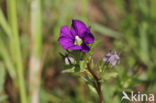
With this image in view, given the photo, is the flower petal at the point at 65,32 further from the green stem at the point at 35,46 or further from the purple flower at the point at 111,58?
the green stem at the point at 35,46

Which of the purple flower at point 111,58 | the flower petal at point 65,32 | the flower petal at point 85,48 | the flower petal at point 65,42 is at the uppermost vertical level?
the flower petal at point 65,32

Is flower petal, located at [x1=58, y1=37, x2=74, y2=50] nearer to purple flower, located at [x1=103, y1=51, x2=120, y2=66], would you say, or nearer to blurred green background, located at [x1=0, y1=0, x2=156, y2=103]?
purple flower, located at [x1=103, y1=51, x2=120, y2=66]

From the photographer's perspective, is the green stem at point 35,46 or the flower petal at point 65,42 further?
the green stem at point 35,46

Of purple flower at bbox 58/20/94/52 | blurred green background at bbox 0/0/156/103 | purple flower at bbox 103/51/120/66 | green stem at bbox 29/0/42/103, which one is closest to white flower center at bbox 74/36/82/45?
purple flower at bbox 58/20/94/52

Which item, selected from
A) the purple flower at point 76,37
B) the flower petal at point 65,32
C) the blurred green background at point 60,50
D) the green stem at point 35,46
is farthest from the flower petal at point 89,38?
the blurred green background at point 60,50

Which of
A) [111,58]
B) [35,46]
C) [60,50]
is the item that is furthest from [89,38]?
[60,50]

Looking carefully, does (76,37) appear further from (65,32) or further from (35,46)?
(35,46)

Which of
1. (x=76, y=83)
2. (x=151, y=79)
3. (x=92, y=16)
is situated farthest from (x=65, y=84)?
(x=92, y=16)

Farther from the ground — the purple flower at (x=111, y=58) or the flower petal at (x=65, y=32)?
the flower petal at (x=65, y=32)
